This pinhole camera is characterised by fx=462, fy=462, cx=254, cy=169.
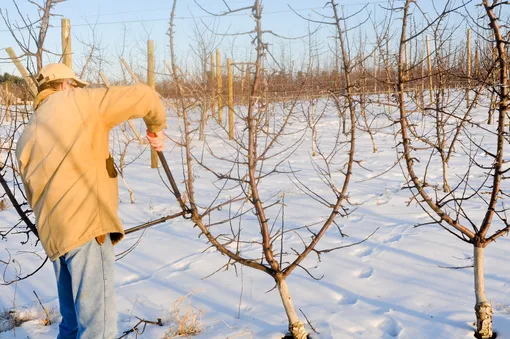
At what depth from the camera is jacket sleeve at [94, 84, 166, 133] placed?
198cm

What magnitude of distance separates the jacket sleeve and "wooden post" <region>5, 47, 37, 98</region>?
3.50 feet

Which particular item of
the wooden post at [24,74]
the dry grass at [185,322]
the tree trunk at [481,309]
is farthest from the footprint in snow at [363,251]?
the wooden post at [24,74]

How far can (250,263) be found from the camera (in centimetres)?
246

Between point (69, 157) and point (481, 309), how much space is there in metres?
2.18

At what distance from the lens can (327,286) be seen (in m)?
3.25

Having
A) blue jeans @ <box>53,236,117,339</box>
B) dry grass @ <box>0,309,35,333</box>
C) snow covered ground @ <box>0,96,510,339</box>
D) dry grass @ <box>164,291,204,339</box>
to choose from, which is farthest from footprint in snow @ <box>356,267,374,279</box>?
dry grass @ <box>0,309,35,333</box>

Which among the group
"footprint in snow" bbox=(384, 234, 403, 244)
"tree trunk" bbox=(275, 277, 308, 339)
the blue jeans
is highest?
the blue jeans

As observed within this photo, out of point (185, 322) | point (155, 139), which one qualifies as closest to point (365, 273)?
point (185, 322)

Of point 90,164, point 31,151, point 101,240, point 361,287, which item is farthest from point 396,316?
point 31,151

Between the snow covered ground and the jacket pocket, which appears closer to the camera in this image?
the jacket pocket

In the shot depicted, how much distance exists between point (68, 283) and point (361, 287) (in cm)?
192

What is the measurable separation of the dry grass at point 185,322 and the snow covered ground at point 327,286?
0.10ft

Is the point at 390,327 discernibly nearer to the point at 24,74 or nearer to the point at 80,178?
the point at 80,178

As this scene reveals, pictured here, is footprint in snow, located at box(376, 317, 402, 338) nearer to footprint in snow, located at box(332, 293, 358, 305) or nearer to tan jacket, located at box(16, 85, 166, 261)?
footprint in snow, located at box(332, 293, 358, 305)
